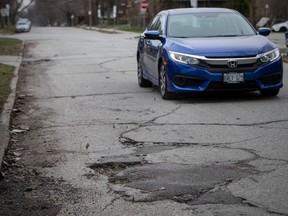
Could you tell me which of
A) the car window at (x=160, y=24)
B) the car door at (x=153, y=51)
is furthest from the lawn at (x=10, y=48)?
the car window at (x=160, y=24)

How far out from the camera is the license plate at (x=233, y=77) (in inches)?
380

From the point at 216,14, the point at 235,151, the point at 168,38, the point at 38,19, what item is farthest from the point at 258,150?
the point at 38,19

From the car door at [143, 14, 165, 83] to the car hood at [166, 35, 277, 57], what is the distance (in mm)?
546

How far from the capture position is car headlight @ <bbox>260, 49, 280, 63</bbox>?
9819 mm

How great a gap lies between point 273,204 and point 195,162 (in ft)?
4.92

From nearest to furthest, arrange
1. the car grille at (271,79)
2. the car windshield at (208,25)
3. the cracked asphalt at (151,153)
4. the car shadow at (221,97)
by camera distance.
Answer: the cracked asphalt at (151,153), the car grille at (271,79), the car shadow at (221,97), the car windshield at (208,25)

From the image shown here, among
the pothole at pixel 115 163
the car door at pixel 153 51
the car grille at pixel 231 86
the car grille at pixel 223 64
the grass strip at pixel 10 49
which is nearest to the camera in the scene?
the pothole at pixel 115 163

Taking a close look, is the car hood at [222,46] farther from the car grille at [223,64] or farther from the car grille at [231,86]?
the car grille at [231,86]

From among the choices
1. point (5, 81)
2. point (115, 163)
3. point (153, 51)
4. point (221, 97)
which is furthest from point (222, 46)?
point (5, 81)

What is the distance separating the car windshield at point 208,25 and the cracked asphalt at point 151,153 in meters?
1.11

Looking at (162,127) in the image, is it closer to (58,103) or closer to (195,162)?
(195,162)

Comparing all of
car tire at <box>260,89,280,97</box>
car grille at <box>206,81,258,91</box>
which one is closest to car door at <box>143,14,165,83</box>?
car grille at <box>206,81,258,91</box>

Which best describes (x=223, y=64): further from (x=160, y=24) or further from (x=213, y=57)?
(x=160, y=24)

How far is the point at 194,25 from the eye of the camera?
10.9m
